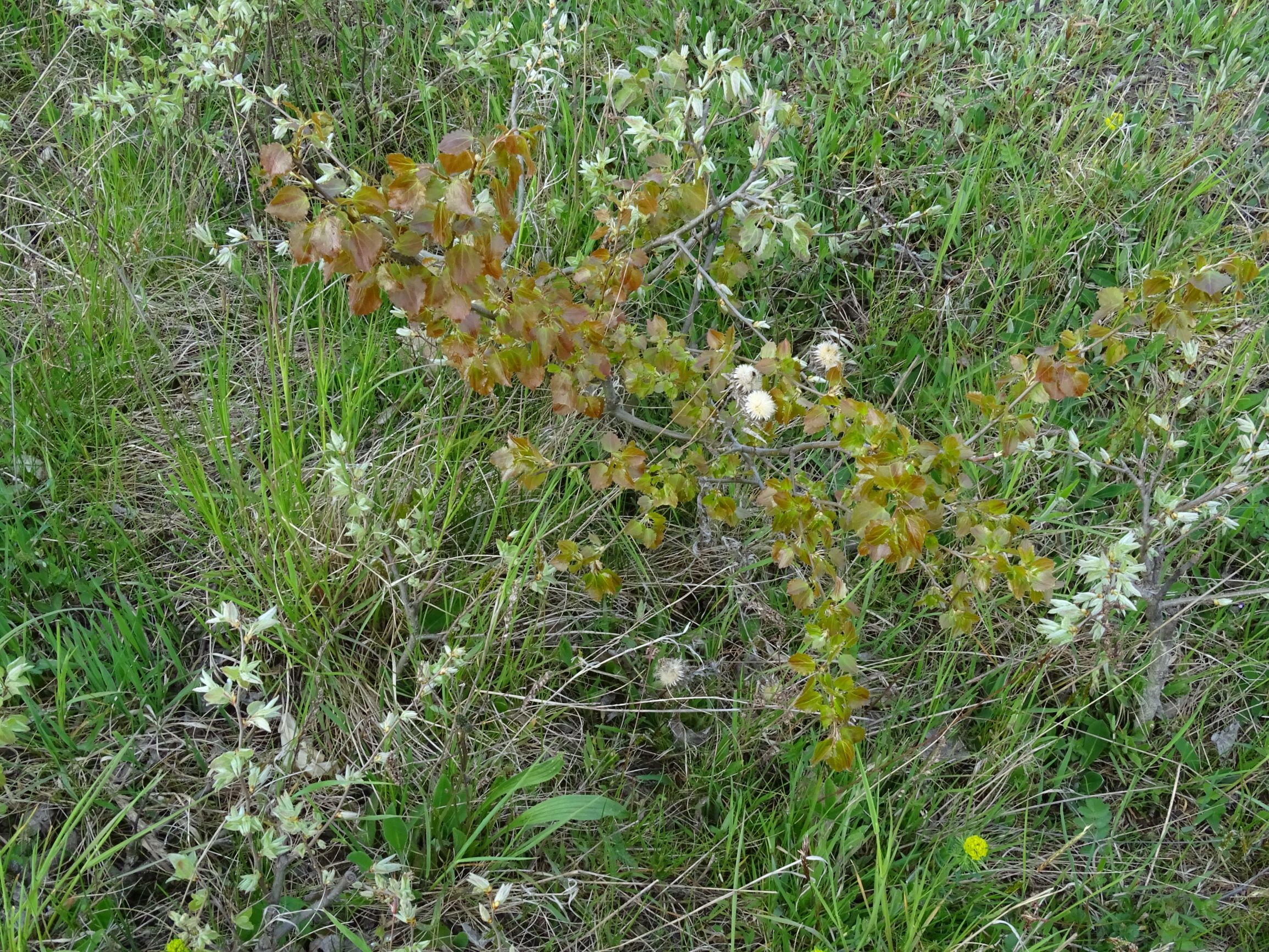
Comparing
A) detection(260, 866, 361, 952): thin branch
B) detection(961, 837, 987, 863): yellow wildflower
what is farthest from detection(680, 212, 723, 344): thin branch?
detection(260, 866, 361, 952): thin branch

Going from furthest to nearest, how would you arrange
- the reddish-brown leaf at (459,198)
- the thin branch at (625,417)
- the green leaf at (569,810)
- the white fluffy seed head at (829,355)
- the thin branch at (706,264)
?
1. the thin branch at (706,264)
2. the thin branch at (625,417)
3. the white fluffy seed head at (829,355)
4. the green leaf at (569,810)
5. the reddish-brown leaf at (459,198)

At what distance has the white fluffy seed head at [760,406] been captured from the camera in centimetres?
198

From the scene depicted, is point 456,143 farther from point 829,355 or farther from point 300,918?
point 300,918

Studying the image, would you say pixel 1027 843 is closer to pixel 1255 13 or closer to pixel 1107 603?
pixel 1107 603

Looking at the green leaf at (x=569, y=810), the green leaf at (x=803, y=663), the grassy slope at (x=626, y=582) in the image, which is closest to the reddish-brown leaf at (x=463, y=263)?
the grassy slope at (x=626, y=582)

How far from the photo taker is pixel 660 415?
2.55m

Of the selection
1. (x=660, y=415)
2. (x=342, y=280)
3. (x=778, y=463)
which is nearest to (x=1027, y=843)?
(x=778, y=463)

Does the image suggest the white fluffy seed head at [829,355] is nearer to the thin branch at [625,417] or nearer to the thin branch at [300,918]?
the thin branch at [625,417]

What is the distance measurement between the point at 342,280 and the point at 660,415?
957 millimetres

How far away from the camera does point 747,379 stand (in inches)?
79.3

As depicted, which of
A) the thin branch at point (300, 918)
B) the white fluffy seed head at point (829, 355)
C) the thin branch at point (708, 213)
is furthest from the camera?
the white fluffy seed head at point (829, 355)

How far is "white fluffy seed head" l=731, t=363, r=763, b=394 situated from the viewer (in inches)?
79.1

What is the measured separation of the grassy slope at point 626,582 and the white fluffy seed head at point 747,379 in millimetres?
458

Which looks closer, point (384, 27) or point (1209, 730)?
point (1209, 730)
